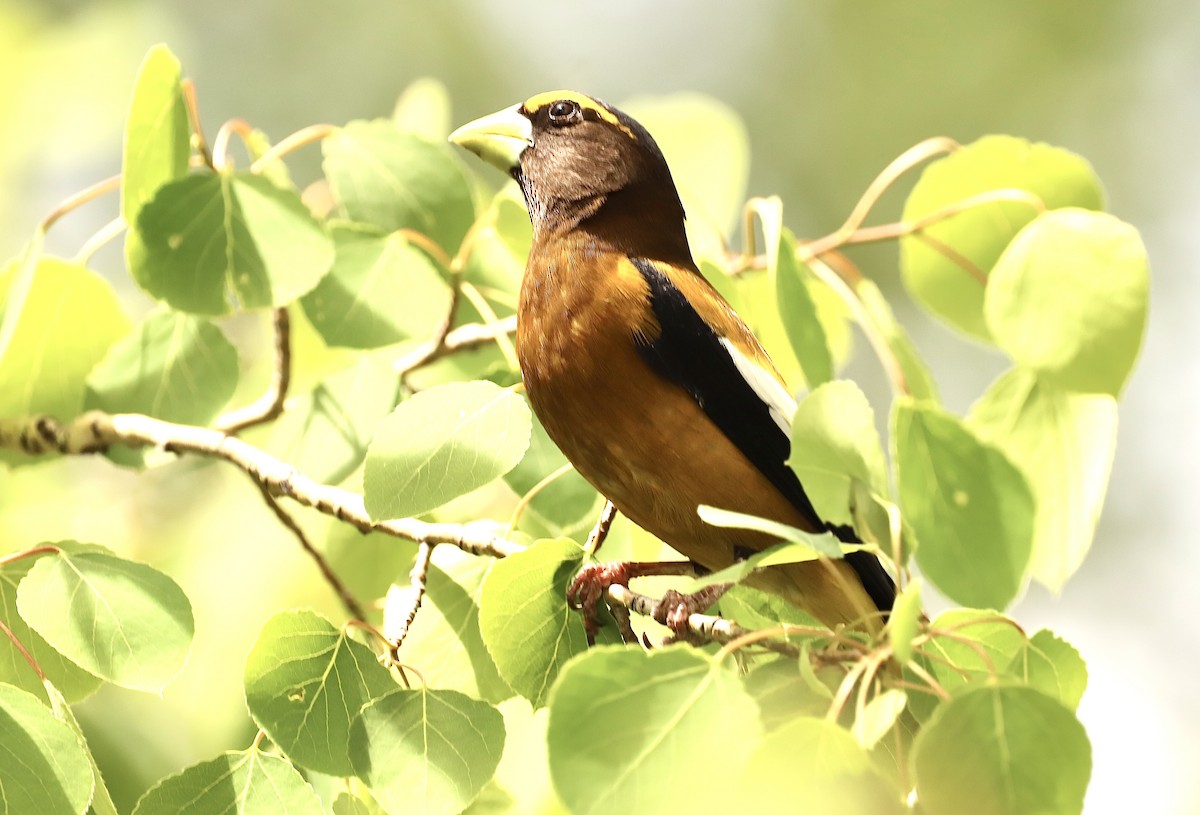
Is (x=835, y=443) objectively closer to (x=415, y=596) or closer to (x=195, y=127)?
(x=415, y=596)

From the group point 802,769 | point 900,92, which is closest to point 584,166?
point 802,769

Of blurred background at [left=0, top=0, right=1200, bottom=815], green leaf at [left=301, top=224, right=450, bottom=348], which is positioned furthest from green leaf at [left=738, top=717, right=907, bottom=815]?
blurred background at [left=0, top=0, right=1200, bottom=815]

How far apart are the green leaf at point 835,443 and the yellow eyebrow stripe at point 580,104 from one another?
2.50 ft

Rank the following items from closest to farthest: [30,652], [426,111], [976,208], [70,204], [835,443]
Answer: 1. [835,443]
2. [30,652]
3. [70,204]
4. [976,208]
5. [426,111]

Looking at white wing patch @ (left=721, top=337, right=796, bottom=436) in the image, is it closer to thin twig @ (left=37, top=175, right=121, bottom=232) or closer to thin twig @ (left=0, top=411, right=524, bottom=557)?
thin twig @ (left=0, top=411, right=524, bottom=557)

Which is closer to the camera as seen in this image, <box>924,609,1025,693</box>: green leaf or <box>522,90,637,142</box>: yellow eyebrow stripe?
<box>924,609,1025,693</box>: green leaf

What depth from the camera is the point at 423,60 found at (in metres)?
8.39

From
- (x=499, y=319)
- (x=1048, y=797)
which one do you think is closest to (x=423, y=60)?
(x=499, y=319)

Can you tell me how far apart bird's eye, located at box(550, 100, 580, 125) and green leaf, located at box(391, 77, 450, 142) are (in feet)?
1.57

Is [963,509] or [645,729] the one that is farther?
[963,509]

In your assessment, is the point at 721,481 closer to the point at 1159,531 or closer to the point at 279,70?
the point at 279,70

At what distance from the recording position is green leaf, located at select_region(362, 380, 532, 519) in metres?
1.22

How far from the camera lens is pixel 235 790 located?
120cm

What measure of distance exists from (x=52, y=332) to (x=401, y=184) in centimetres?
53
